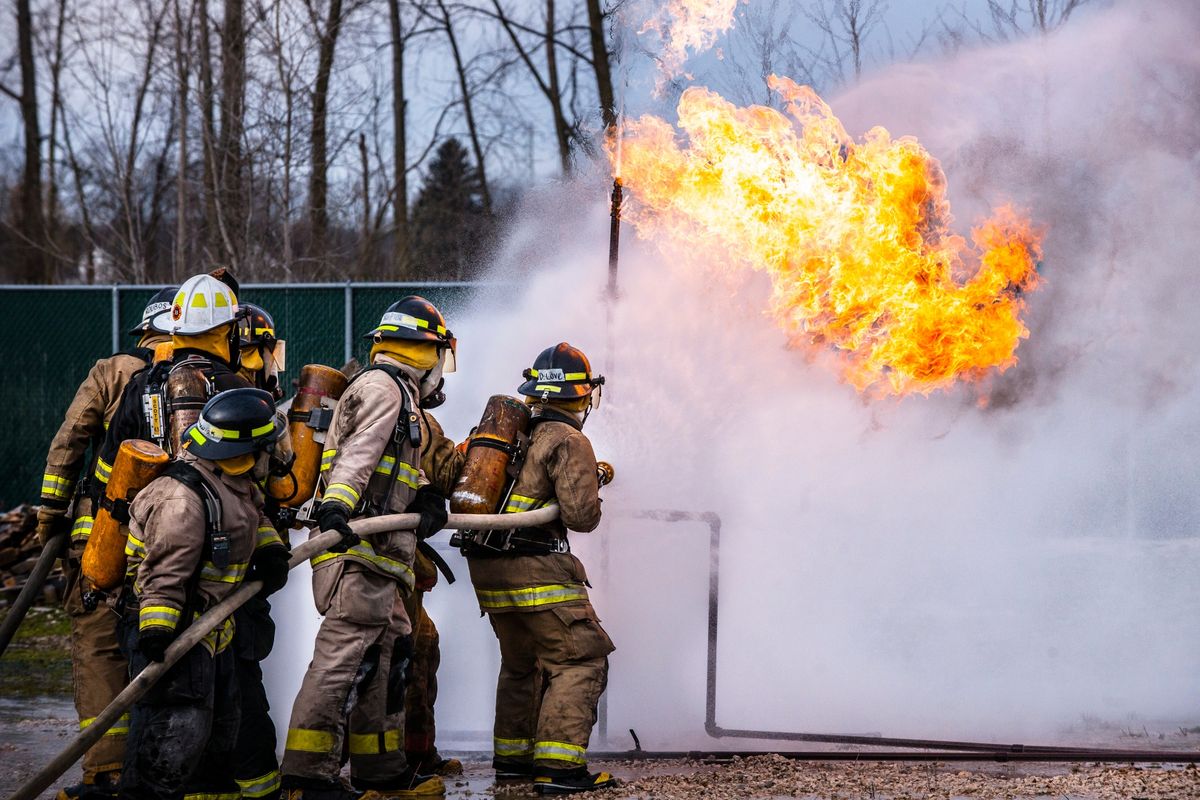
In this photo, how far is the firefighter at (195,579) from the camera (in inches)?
163

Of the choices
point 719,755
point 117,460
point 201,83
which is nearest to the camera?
point 117,460

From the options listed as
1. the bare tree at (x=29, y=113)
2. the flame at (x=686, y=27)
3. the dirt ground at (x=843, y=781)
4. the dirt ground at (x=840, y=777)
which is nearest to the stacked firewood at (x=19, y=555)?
the dirt ground at (x=840, y=777)

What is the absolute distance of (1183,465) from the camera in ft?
27.8

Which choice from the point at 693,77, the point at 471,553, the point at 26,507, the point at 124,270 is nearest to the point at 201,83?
the point at 124,270

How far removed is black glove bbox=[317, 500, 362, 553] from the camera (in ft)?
14.8

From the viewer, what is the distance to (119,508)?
4402mm

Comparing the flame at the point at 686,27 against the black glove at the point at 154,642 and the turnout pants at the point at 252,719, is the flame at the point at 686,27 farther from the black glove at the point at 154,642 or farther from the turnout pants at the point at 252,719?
the black glove at the point at 154,642

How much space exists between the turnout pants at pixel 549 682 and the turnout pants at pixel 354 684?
1.75ft

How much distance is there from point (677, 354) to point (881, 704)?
2110 mm

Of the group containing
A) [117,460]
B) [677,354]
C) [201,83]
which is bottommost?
[117,460]

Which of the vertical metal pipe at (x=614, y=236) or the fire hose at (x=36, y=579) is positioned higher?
the vertical metal pipe at (x=614, y=236)

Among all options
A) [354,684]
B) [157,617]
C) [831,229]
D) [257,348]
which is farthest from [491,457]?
[831,229]

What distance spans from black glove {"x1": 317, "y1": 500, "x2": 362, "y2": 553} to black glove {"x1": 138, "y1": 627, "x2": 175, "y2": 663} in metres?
0.69

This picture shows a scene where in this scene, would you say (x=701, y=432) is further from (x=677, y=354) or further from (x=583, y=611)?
(x=583, y=611)
